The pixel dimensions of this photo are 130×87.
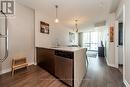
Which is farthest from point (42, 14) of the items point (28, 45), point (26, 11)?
point (28, 45)

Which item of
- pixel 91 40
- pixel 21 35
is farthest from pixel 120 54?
pixel 91 40

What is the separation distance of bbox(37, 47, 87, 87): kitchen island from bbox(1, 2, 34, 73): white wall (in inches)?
44.1

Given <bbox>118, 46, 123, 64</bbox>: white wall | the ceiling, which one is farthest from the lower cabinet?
<bbox>118, 46, 123, 64</bbox>: white wall

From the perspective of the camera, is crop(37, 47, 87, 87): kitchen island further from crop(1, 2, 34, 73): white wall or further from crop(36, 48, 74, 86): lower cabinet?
crop(1, 2, 34, 73): white wall

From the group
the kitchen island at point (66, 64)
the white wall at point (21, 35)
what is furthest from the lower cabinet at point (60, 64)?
the white wall at point (21, 35)

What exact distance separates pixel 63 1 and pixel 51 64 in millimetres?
2282

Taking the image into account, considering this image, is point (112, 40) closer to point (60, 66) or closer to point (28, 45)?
point (60, 66)

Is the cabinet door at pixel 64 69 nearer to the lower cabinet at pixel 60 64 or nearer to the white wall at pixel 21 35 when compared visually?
the lower cabinet at pixel 60 64

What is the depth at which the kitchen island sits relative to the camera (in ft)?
8.23

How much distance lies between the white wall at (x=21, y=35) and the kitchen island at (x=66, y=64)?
1.12 meters

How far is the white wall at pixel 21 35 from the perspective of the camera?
148 inches

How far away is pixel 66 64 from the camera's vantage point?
8.93 ft

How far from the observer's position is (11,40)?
3.78 metres

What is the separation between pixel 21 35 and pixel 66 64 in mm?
2483
